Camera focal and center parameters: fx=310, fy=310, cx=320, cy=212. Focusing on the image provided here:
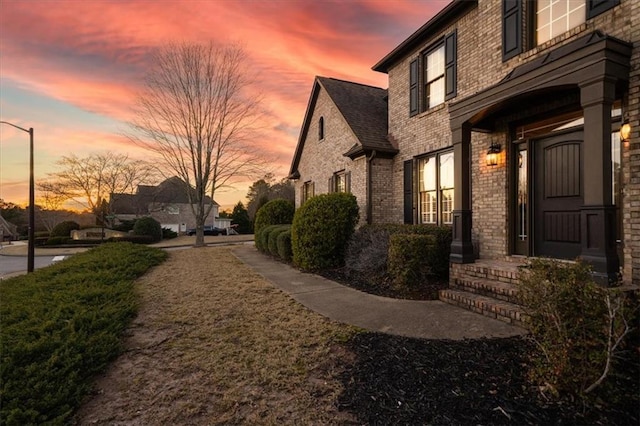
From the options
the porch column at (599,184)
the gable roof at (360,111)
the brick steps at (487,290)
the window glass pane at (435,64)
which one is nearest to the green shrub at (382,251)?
the brick steps at (487,290)

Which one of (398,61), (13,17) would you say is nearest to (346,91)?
(398,61)

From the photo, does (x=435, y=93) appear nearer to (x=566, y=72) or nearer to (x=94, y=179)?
(x=566, y=72)

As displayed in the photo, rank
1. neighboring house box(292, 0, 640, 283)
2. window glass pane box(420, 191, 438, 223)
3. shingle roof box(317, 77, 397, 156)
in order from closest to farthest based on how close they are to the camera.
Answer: neighboring house box(292, 0, 640, 283)
window glass pane box(420, 191, 438, 223)
shingle roof box(317, 77, 397, 156)

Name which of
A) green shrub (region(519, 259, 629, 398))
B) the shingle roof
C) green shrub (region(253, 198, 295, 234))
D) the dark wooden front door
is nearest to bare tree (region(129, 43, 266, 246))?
green shrub (region(253, 198, 295, 234))

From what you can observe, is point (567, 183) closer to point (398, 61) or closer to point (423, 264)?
point (423, 264)

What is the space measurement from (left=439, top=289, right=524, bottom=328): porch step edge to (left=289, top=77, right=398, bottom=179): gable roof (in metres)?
5.68

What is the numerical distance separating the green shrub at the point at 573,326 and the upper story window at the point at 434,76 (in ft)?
21.5

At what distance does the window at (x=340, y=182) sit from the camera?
456 inches

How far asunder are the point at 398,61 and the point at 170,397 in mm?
10664

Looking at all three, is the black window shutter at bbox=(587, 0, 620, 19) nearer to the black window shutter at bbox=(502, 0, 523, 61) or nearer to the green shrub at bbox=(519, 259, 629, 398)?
the black window shutter at bbox=(502, 0, 523, 61)

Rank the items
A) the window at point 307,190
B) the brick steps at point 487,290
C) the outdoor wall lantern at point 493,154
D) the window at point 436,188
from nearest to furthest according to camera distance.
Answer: the brick steps at point 487,290 → the outdoor wall lantern at point 493,154 → the window at point 436,188 → the window at point 307,190

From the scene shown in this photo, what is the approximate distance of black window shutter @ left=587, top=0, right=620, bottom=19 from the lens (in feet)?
15.3

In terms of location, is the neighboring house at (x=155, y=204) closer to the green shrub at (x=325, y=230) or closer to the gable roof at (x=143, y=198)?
the gable roof at (x=143, y=198)

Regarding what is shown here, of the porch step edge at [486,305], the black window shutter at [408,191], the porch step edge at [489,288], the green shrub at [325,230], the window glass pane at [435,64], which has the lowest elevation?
the porch step edge at [486,305]
